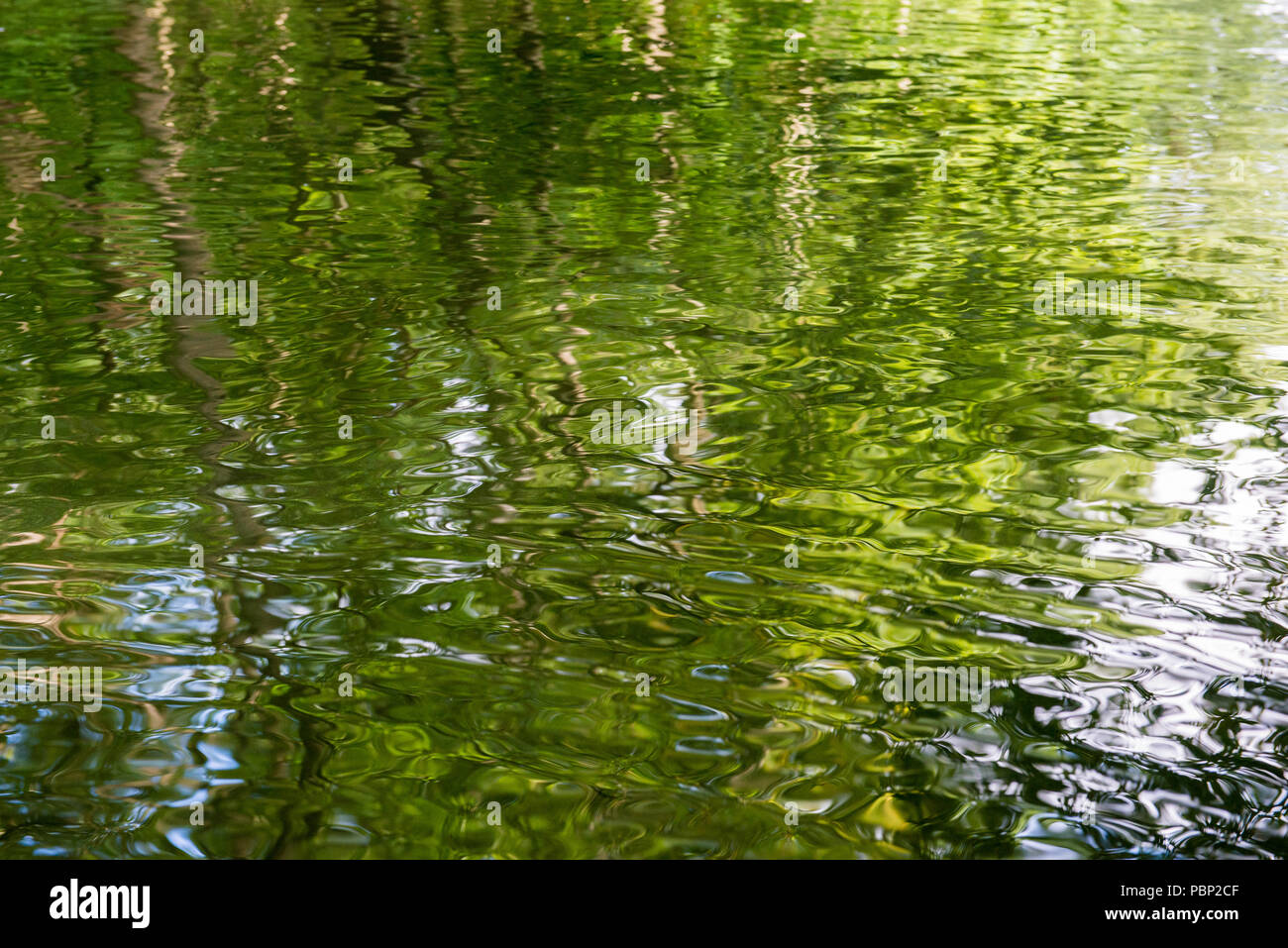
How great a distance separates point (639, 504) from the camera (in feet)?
17.5

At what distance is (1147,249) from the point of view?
9.02 meters

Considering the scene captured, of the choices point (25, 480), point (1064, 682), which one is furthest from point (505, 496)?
point (1064, 682)

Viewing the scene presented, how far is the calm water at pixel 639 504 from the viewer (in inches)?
147

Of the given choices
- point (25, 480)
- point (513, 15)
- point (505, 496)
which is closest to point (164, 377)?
point (25, 480)

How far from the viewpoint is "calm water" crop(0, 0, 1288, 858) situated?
3.74 m

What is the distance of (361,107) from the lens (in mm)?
13961

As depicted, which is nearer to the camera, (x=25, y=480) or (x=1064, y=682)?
(x=1064, y=682)
